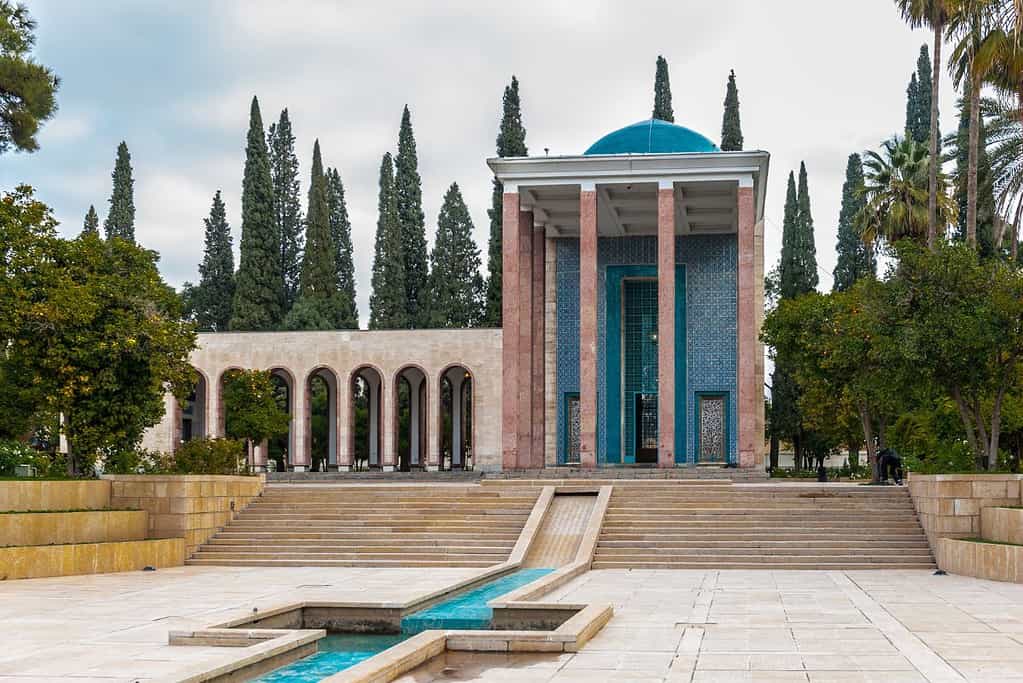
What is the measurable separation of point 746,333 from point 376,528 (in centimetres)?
1332

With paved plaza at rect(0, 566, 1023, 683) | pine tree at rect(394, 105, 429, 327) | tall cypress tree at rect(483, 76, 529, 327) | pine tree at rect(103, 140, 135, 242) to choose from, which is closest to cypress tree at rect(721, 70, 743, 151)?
tall cypress tree at rect(483, 76, 529, 327)

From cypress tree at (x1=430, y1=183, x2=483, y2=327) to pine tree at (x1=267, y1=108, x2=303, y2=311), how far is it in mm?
7789

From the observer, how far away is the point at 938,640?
448 inches

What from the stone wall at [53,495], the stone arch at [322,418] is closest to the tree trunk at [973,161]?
the stone wall at [53,495]

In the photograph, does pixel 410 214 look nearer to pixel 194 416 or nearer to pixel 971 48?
pixel 194 416

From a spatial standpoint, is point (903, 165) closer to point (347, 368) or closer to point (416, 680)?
point (347, 368)

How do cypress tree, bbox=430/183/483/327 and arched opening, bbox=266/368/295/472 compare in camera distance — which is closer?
Result: arched opening, bbox=266/368/295/472

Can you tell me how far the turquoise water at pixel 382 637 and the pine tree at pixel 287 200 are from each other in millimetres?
44807

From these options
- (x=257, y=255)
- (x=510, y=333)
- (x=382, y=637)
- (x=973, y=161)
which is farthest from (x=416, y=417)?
(x=382, y=637)

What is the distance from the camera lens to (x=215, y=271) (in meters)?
61.9

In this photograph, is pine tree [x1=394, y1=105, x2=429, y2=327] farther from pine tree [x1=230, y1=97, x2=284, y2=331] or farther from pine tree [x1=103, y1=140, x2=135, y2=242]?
pine tree [x1=103, y1=140, x2=135, y2=242]

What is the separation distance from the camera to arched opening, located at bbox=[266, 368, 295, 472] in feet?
140

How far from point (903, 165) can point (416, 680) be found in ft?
98.9

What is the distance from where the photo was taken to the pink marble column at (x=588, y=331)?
31.4 meters
